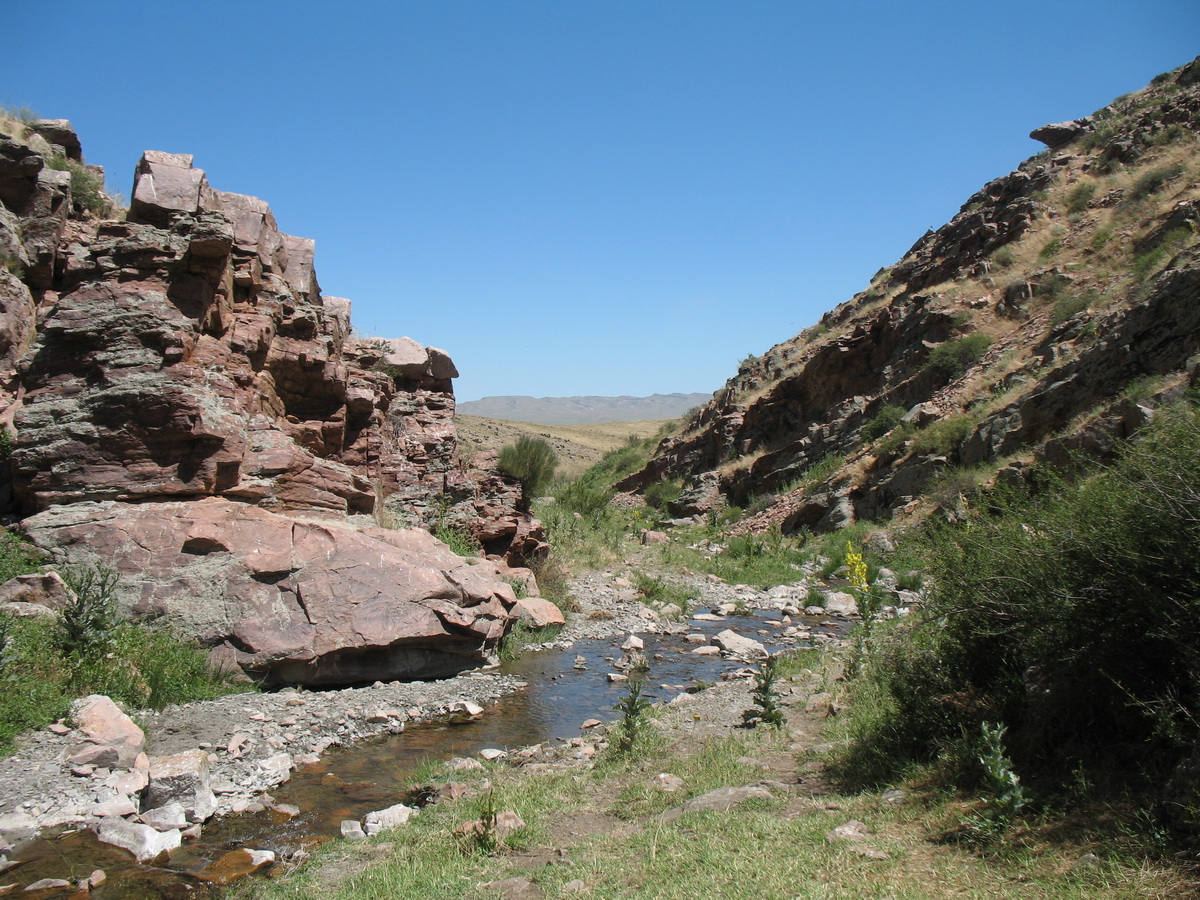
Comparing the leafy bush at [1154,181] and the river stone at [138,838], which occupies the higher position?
the leafy bush at [1154,181]

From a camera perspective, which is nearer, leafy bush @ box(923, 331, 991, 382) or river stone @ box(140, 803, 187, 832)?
river stone @ box(140, 803, 187, 832)

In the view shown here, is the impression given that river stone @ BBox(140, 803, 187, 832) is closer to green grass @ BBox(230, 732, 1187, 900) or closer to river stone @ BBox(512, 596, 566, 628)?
green grass @ BBox(230, 732, 1187, 900)

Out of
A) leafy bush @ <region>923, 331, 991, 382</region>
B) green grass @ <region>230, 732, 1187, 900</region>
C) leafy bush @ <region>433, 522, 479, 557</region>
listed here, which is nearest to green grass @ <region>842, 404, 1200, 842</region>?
green grass @ <region>230, 732, 1187, 900</region>

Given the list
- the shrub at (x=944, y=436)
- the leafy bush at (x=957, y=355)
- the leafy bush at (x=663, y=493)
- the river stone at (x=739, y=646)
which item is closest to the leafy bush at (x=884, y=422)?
the leafy bush at (x=957, y=355)

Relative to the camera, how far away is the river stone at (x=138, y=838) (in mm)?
5316

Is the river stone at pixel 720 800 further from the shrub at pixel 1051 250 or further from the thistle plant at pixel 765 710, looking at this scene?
the shrub at pixel 1051 250

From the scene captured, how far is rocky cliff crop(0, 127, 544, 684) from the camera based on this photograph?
927 cm

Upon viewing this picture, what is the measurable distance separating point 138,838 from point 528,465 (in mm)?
13122

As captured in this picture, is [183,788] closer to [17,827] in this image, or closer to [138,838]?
[138,838]

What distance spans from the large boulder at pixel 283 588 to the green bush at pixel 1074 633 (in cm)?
625

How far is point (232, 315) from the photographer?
1225cm

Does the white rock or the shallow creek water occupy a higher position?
the white rock

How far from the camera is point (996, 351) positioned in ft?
74.3

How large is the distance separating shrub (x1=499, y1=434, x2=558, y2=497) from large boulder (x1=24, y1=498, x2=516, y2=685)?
276 inches
